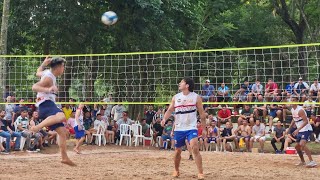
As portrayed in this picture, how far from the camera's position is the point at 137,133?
2055cm

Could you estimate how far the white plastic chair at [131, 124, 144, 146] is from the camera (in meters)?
20.4

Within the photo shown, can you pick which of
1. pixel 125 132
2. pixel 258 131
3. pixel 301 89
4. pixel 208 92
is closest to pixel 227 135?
pixel 258 131

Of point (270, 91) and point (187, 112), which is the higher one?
point (270, 91)

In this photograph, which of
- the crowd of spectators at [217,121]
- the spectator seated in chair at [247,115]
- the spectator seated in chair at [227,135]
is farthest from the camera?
the spectator seated in chair at [247,115]

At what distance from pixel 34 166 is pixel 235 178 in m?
4.64

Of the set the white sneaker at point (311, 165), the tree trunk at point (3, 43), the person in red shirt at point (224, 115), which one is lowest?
the white sneaker at point (311, 165)

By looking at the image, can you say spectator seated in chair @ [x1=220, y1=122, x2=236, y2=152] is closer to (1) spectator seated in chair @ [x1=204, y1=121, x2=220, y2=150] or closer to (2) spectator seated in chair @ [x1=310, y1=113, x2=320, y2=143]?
(1) spectator seated in chair @ [x1=204, y1=121, x2=220, y2=150]

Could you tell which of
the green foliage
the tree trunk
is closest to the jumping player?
the green foliage

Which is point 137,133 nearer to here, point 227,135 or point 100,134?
point 100,134

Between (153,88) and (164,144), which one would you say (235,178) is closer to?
(164,144)

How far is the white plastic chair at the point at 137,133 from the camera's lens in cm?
2039

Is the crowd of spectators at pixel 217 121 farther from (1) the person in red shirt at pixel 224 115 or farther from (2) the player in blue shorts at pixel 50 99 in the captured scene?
(2) the player in blue shorts at pixel 50 99

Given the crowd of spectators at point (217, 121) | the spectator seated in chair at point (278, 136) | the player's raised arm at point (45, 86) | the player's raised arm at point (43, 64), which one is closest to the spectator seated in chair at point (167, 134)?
the crowd of spectators at point (217, 121)

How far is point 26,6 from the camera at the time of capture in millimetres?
20953
